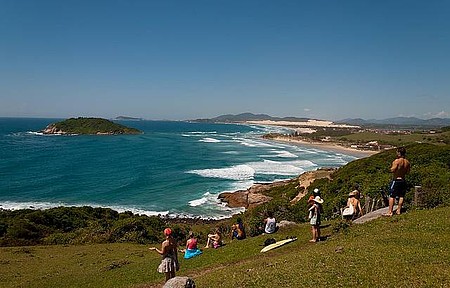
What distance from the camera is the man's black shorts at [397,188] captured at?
57.1 feet

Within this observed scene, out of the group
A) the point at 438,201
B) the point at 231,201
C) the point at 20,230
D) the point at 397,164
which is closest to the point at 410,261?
the point at 397,164

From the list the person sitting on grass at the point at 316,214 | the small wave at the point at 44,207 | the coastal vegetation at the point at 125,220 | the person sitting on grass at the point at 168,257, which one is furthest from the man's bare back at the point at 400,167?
the small wave at the point at 44,207

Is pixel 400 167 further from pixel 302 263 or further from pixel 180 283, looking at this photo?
pixel 180 283

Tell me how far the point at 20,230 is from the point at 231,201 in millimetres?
31859

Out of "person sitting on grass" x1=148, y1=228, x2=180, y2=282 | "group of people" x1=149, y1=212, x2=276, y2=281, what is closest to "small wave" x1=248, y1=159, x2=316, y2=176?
"group of people" x1=149, y1=212, x2=276, y2=281

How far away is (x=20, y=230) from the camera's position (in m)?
34.2

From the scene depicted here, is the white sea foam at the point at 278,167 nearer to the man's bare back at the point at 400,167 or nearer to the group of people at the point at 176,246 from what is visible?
the group of people at the point at 176,246

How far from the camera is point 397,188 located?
17.6 metres

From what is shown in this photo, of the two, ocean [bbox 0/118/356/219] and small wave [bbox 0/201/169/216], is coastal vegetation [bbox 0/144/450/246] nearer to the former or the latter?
small wave [bbox 0/201/169/216]

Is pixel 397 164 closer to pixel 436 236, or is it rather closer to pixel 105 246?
pixel 436 236

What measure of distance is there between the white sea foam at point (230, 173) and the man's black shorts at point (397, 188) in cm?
5980

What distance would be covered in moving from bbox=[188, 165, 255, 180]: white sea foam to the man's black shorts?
5980 centimetres

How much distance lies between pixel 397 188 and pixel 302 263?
723cm

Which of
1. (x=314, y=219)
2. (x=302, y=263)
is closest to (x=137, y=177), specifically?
(x=314, y=219)
